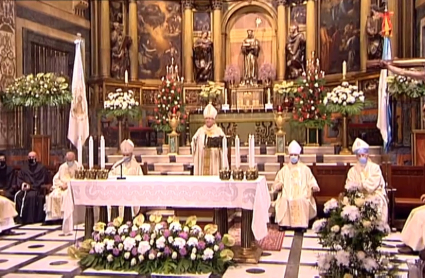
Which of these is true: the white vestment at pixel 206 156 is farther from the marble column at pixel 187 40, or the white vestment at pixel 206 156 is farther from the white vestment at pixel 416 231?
the marble column at pixel 187 40

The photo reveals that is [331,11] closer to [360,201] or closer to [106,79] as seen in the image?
[106,79]

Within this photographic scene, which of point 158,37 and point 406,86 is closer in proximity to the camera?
point 406,86

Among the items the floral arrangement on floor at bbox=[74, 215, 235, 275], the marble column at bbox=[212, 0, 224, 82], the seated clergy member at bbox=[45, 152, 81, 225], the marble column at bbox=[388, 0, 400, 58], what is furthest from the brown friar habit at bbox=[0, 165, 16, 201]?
the marble column at bbox=[388, 0, 400, 58]

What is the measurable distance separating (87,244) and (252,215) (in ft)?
7.69

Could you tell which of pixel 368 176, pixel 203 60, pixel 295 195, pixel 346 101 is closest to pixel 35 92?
pixel 295 195

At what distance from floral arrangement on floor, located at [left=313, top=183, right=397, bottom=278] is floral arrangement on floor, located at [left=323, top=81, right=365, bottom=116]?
24.1 feet

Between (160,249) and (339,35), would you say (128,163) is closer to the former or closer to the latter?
(160,249)

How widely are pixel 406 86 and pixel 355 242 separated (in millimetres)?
6702

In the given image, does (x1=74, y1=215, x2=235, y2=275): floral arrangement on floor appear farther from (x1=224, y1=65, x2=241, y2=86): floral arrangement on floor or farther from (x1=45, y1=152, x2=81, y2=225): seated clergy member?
(x1=224, y1=65, x2=241, y2=86): floral arrangement on floor

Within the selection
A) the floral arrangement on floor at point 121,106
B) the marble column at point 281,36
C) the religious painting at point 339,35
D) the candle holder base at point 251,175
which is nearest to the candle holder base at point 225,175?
the candle holder base at point 251,175

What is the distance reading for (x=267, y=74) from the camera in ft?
55.9

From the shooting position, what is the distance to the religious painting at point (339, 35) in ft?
49.6

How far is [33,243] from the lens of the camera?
835cm

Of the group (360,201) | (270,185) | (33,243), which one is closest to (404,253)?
(360,201)
